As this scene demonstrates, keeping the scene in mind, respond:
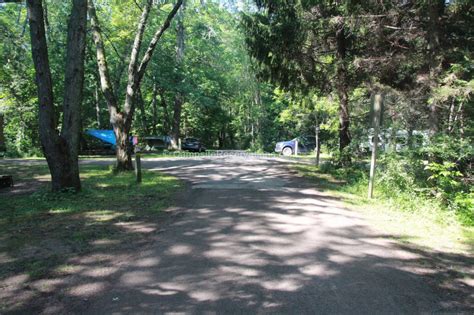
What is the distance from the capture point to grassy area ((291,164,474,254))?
19.4 feet

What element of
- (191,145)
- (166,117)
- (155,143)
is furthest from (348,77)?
(166,117)

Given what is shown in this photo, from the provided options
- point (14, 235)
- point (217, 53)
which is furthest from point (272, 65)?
point (217, 53)

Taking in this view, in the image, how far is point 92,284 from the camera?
13.2ft

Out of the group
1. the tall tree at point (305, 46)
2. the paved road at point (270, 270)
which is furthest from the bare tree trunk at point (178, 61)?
the paved road at point (270, 270)

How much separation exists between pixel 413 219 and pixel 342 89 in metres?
8.33

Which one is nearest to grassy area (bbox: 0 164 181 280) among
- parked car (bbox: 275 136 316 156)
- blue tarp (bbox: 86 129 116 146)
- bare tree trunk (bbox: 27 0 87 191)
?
bare tree trunk (bbox: 27 0 87 191)

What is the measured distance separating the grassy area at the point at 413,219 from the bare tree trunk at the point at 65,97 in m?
7.07

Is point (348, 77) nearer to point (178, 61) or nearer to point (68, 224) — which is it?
point (68, 224)

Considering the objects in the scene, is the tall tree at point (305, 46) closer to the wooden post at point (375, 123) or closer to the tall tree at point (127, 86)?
the wooden post at point (375, 123)

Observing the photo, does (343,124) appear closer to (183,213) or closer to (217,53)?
(183,213)

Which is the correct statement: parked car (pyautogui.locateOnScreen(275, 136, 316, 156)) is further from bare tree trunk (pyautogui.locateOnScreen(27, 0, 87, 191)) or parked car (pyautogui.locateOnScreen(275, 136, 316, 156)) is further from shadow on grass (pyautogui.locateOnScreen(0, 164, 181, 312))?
bare tree trunk (pyautogui.locateOnScreen(27, 0, 87, 191))

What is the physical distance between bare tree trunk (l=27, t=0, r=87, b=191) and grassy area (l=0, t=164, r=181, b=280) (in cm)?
65

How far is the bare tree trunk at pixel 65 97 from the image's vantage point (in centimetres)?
891

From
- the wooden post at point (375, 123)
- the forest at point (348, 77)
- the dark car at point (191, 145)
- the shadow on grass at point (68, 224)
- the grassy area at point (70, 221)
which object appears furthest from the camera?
the dark car at point (191, 145)
